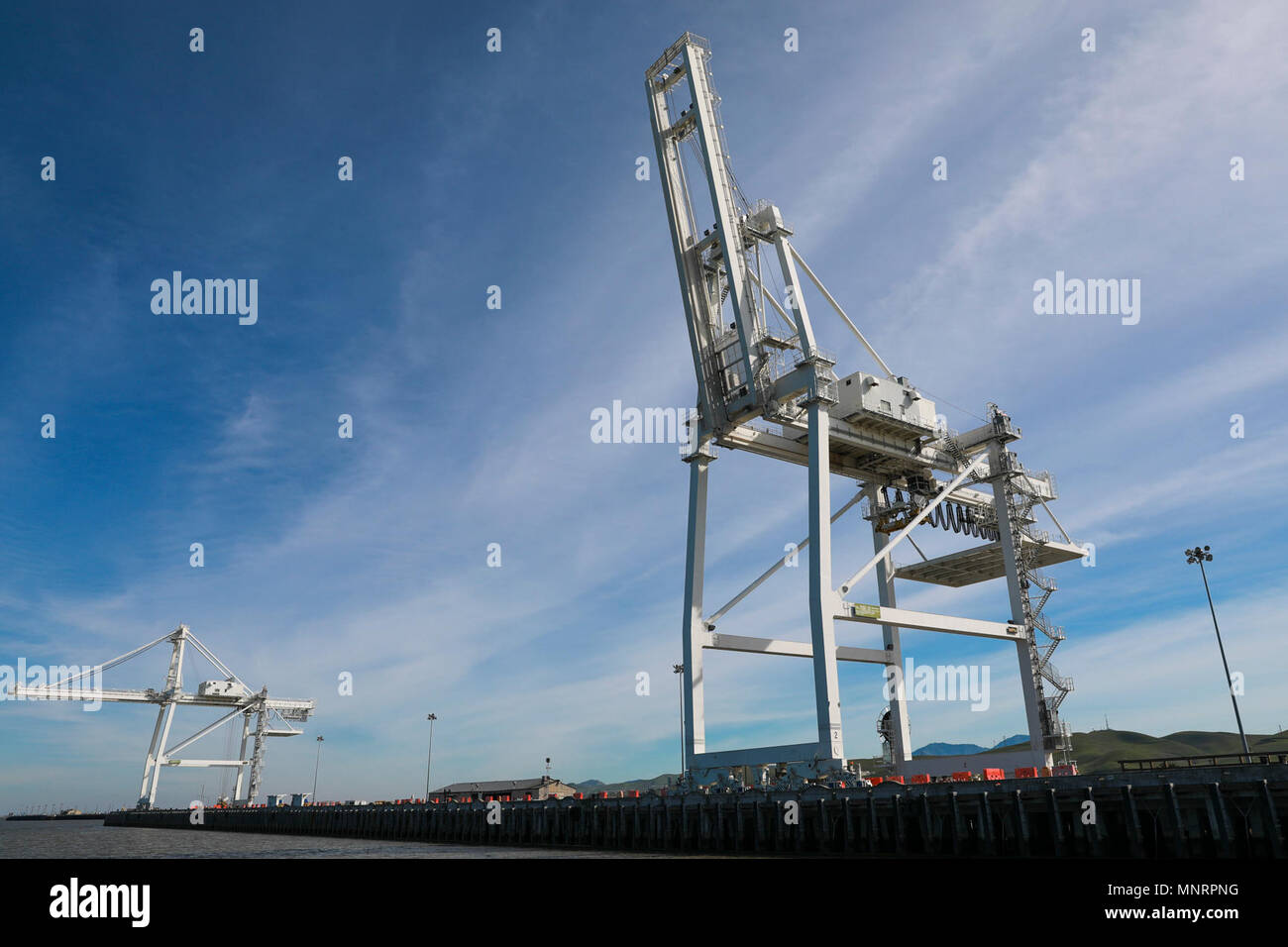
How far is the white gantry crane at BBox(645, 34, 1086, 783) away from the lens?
32406mm

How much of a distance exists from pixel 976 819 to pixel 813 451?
1474 centimetres

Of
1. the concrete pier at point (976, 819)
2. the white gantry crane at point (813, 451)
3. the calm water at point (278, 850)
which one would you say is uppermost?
the white gantry crane at point (813, 451)

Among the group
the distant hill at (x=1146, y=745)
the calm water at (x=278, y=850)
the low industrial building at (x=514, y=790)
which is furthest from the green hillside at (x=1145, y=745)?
the calm water at (x=278, y=850)

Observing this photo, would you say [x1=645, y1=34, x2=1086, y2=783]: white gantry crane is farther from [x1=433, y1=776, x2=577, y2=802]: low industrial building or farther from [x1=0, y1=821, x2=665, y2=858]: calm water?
[x1=433, y1=776, x2=577, y2=802]: low industrial building

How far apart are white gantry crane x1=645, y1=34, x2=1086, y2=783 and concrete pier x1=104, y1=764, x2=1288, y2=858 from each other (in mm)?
2498

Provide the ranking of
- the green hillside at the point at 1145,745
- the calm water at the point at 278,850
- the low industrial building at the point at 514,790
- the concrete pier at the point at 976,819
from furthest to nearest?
the green hillside at the point at 1145,745, the low industrial building at the point at 514,790, the calm water at the point at 278,850, the concrete pier at the point at 976,819

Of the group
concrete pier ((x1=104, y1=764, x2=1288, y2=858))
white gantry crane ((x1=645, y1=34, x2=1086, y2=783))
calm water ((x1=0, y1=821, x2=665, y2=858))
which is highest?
white gantry crane ((x1=645, y1=34, x2=1086, y2=783))

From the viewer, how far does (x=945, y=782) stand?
23016 millimetres

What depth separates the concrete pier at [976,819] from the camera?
59.8 ft

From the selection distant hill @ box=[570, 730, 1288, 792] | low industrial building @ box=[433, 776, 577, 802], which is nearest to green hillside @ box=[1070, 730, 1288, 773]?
distant hill @ box=[570, 730, 1288, 792]

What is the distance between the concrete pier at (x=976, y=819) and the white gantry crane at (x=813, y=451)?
8.20 ft

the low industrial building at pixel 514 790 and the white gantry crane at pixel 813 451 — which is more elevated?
the white gantry crane at pixel 813 451

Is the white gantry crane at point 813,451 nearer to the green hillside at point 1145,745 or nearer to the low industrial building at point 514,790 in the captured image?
the low industrial building at point 514,790
